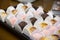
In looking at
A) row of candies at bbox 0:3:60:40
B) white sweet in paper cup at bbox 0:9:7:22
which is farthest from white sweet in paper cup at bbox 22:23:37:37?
white sweet in paper cup at bbox 0:9:7:22

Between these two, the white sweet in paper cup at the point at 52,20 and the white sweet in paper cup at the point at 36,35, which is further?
the white sweet in paper cup at the point at 52,20

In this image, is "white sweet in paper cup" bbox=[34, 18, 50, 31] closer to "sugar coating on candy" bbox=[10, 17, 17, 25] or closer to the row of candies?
the row of candies

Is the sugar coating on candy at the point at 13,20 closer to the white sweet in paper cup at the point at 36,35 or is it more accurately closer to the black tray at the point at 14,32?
the black tray at the point at 14,32

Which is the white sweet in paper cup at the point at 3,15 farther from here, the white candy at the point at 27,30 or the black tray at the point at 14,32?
the white candy at the point at 27,30

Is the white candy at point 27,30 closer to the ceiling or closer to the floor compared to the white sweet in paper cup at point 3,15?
closer to the floor

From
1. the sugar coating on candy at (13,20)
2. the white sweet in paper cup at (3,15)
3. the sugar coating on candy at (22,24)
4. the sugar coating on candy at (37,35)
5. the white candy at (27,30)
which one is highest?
the white sweet in paper cup at (3,15)

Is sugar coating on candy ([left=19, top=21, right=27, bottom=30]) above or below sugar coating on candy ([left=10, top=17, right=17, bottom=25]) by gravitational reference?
below

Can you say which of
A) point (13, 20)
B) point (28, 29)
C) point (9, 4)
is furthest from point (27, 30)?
point (9, 4)

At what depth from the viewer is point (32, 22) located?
989mm

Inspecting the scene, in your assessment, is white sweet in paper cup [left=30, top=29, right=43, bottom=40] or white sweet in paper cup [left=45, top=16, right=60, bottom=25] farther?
white sweet in paper cup [left=45, top=16, right=60, bottom=25]

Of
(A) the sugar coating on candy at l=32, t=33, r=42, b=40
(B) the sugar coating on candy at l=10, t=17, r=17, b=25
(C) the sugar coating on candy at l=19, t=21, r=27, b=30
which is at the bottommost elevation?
(A) the sugar coating on candy at l=32, t=33, r=42, b=40

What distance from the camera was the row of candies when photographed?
2.94 feet

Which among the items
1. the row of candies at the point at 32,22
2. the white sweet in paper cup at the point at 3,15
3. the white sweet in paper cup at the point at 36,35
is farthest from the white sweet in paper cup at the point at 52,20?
the white sweet in paper cup at the point at 3,15

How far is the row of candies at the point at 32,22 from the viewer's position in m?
0.90
